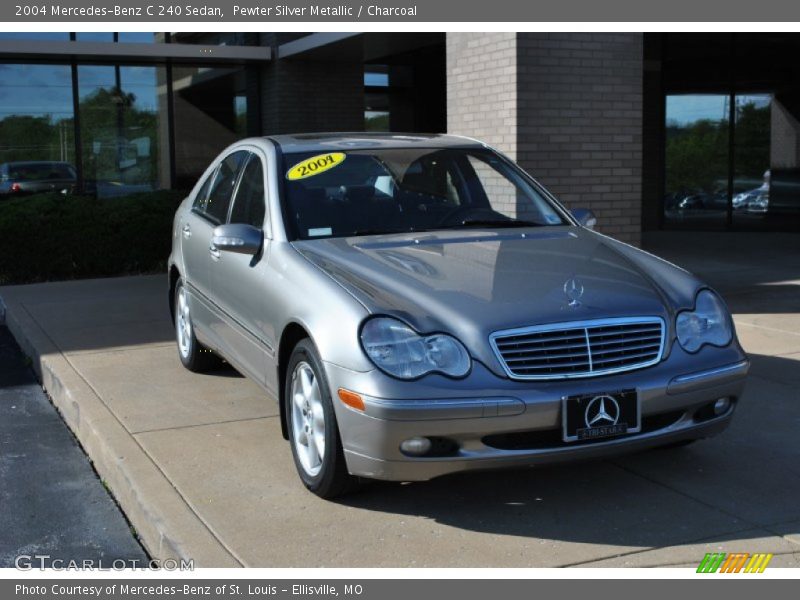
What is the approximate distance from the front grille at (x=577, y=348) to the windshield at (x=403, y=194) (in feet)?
4.63

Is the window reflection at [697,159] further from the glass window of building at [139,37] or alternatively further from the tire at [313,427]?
the tire at [313,427]

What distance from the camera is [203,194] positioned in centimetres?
691

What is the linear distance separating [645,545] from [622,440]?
454 mm

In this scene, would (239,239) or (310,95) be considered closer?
(239,239)

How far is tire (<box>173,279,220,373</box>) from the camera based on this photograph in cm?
690

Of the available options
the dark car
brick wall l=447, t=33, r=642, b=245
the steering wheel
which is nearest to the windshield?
the steering wheel

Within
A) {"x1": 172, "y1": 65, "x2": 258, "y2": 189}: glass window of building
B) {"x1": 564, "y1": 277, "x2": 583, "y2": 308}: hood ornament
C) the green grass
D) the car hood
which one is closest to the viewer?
the car hood

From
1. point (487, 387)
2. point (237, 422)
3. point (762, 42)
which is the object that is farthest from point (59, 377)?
point (762, 42)

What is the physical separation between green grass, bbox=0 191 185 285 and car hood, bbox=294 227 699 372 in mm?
7911

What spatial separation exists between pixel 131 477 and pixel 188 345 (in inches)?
89.7

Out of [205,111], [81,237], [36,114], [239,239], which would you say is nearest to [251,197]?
[239,239]

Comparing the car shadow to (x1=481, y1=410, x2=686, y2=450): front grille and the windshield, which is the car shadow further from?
the windshield

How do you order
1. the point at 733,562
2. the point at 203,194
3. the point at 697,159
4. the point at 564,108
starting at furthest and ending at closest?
the point at 697,159 → the point at 564,108 → the point at 203,194 → the point at 733,562

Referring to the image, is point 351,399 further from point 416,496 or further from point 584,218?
point 584,218
